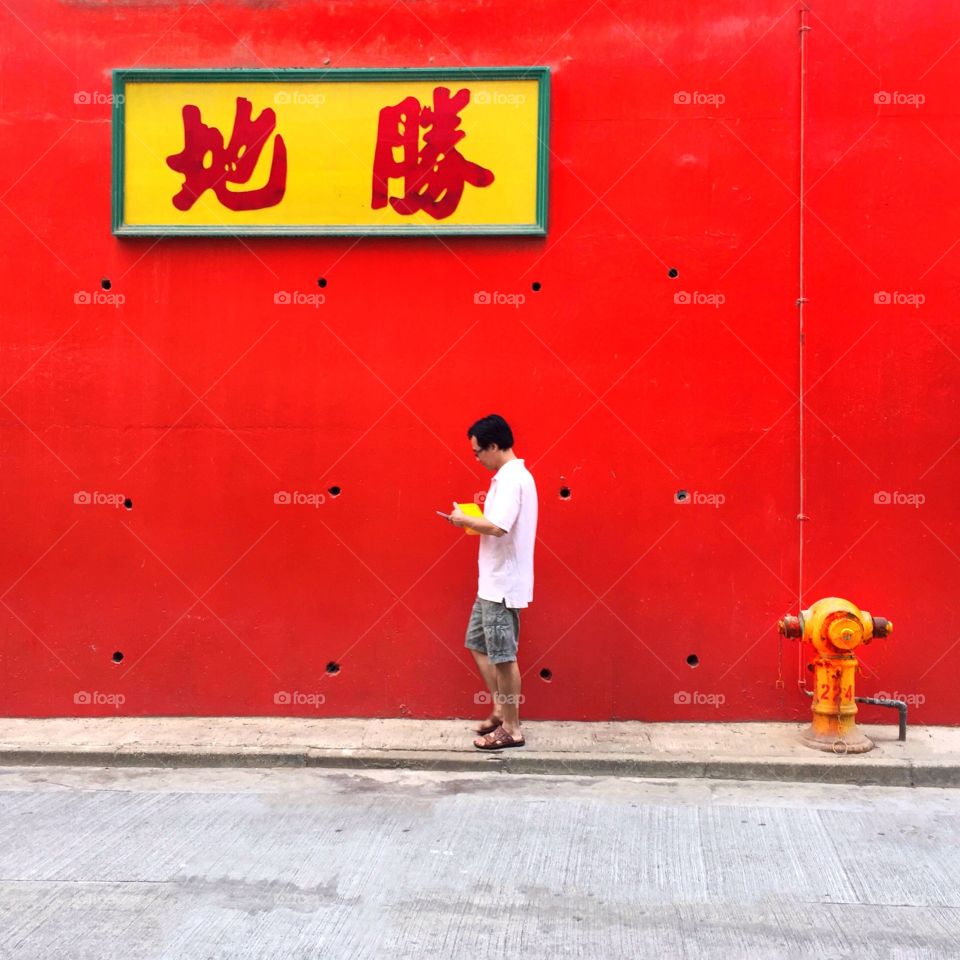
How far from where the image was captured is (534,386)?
269 inches

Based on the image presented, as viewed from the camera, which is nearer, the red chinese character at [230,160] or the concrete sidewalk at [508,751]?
the concrete sidewalk at [508,751]

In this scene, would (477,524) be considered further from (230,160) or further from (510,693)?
(230,160)

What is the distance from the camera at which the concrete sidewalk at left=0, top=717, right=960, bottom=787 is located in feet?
19.8

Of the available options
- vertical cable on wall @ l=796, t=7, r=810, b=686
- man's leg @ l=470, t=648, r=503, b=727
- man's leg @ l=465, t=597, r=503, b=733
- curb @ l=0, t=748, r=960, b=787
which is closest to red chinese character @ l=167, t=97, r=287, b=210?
man's leg @ l=465, t=597, r=503, b=733

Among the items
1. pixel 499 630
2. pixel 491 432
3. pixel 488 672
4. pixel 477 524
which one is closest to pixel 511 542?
pixel 477 524

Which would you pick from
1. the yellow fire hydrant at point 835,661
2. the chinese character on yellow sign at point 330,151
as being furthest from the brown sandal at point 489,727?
the chinese character on yellow sign at point 330,151

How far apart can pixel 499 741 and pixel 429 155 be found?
3.52 meters

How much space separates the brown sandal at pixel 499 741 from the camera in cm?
626

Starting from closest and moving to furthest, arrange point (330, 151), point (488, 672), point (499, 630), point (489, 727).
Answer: point (499, 630)
point (488, 672)
point (489, 727)
point (330, 151)

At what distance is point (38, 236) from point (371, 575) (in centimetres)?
297

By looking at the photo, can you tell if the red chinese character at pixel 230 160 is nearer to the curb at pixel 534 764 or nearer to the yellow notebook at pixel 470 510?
the yellow notebook at pixel 470 510

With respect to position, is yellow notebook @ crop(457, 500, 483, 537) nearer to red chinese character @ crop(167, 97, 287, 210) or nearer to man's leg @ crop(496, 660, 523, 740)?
man's leg @ crop(496, 660, 523, 740)

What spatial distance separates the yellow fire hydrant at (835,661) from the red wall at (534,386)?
45 centimetres

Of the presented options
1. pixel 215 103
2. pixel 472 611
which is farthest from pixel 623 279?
pixel 215 103
